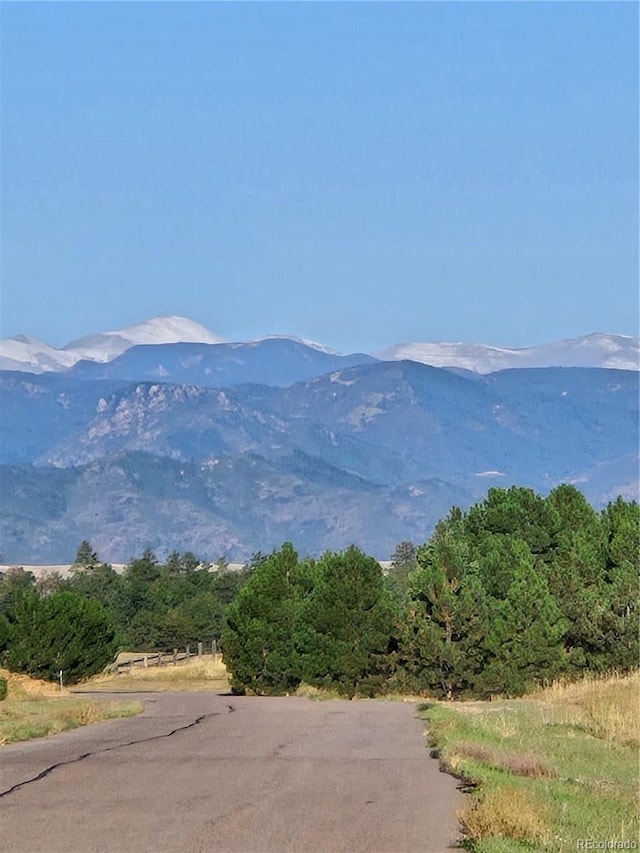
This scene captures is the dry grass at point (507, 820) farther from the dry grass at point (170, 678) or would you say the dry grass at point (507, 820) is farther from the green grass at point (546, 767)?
the dry grass at point (170, 678)

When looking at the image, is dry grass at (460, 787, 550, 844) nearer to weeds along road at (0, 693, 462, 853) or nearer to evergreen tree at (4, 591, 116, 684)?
weeds along road at (0, 693, 462, 853)

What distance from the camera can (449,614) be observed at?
36.9 m

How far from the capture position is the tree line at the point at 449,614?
37.0 m

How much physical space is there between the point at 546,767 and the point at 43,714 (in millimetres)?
12833

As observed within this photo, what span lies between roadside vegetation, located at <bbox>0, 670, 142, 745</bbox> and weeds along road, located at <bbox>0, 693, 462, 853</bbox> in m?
0.57

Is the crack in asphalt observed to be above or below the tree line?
below

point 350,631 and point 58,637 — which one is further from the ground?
point 350,631

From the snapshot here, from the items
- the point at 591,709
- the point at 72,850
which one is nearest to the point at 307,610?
the point at 591,709

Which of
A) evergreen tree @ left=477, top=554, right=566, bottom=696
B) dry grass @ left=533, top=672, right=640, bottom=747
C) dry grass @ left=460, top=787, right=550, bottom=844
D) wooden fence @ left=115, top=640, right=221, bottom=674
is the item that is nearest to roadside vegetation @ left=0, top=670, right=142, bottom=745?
dry grass @ left=533, top=672, right=640, bottom=747

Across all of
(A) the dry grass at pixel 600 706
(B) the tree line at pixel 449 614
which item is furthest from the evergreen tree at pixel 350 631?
(A) the dry grass at pixel 600 706

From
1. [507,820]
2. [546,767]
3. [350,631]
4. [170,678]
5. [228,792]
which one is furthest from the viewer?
[170,678]

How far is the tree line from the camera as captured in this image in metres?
37.0

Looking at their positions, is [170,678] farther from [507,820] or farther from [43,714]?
[507,820]

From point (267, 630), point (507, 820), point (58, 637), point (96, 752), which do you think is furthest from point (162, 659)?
point (507, 820)
